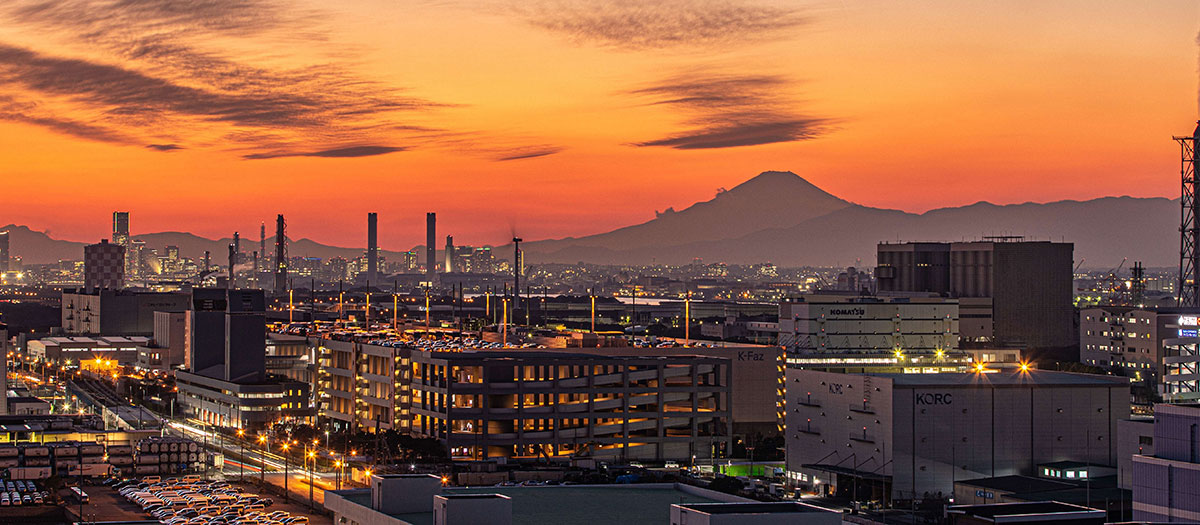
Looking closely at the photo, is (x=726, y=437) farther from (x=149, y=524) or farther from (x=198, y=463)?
(x=149, y=524)

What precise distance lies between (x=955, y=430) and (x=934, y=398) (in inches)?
45.5

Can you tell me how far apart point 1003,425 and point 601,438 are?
627 inches

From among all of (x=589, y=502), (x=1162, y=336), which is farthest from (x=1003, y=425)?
(x=1162, y=336)

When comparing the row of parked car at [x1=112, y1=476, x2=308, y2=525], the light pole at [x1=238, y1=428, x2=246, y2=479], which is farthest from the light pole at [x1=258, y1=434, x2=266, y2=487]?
the row of parked car at [x1=112, y1=476, x2=308, y2=525]

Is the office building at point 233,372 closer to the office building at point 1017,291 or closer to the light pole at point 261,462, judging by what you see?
the light pole at point 261,462

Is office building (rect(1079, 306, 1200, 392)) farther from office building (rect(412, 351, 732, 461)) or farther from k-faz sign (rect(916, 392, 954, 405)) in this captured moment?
k-faz sign (rect(916, 392, 954, 405))

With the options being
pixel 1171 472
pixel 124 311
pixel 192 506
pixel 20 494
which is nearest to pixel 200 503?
pixel 192 506

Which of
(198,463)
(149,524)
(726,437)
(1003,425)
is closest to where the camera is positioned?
(149,524)

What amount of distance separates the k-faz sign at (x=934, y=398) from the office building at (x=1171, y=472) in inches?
846

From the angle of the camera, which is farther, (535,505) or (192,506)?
(192,506)

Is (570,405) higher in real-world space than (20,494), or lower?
higher

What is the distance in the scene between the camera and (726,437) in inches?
2208

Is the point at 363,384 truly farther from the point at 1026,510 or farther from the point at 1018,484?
the point at 1026,510

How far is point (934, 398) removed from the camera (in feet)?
141
